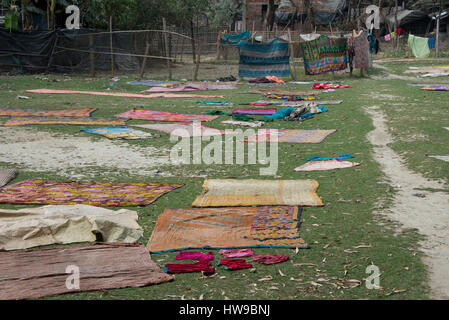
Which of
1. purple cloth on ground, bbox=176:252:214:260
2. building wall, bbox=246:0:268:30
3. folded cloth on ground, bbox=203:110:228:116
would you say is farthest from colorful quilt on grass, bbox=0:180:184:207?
building wall, bbox=246:0:268:30

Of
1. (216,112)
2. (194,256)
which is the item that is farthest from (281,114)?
(194,256)

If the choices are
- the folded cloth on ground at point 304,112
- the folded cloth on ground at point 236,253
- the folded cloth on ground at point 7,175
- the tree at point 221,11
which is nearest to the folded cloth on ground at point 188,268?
the folded cloth on ground at point 236,253

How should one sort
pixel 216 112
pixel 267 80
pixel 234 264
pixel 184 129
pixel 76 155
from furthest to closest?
pixel 267 80 < pixel 216 112 < pixel 184 129 < pixel 76 155 < pixel 234 264

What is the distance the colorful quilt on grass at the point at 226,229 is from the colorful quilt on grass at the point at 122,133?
396 cm

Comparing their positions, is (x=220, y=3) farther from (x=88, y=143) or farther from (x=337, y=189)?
(x=337, y=189)

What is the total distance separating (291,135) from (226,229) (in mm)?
4660

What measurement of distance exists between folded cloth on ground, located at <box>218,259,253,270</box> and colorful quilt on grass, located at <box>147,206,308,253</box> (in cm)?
28

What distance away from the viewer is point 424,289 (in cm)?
329

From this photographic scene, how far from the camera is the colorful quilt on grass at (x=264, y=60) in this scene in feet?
62.8

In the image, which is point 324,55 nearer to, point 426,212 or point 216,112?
point 216,112

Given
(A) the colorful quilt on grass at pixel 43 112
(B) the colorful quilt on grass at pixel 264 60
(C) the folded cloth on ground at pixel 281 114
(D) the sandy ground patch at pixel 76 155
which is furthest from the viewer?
(B) the colorful quilt on grass at pixel 264 60

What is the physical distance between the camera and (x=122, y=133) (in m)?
8.95

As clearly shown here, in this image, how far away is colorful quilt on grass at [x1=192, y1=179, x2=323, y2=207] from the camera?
5.20 m

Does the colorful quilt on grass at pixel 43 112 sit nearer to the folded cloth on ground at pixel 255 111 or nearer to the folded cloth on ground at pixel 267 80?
the folded cloth on ground at pixel 255 111
